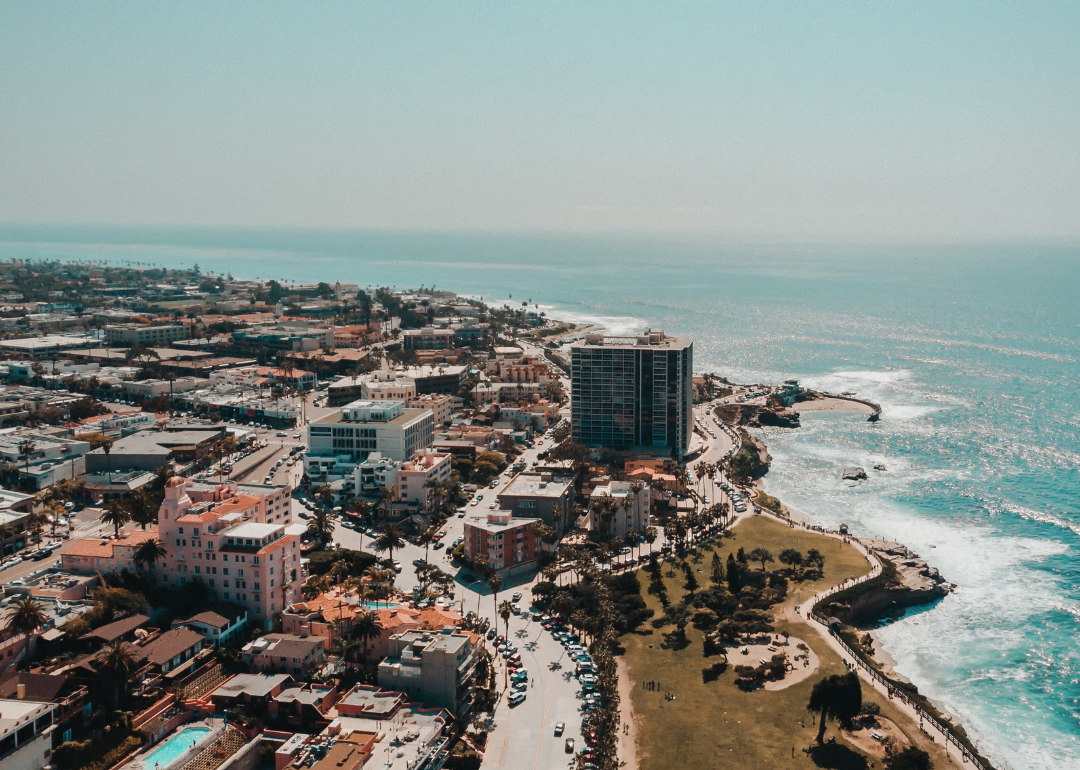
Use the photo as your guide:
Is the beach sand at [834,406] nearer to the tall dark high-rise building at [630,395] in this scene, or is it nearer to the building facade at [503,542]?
the tall dark high-rise building at [630,395]

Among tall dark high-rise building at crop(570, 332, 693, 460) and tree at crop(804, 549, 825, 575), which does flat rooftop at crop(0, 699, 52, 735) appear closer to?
tree at crop(804, 549, 825, 575)

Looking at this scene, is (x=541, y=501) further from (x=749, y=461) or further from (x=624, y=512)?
(x=749, y=461)

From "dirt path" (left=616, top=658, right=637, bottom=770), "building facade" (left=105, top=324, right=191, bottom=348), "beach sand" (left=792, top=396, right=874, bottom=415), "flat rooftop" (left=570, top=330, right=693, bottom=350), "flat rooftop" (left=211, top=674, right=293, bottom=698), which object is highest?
"flat rooftop" (left=570, top=330, right=693, bottom=350)

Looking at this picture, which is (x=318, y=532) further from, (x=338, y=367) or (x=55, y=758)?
(x=338, y=367)

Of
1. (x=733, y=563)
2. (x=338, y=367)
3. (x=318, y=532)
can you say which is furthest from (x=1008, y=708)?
(x=338, y=367)

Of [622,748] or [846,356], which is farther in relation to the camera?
[846,356]

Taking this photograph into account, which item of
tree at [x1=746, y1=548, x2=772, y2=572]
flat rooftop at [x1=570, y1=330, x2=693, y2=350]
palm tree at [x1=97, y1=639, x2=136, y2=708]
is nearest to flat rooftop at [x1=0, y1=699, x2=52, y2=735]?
palm tree at [x1=97, y1=639, x2=136, y2=708]

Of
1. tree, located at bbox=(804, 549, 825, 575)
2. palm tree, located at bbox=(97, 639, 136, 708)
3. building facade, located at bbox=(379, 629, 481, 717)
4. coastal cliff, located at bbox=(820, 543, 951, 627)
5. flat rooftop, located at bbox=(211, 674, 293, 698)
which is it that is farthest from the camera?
tree, located at bbox=(804, 549, 825, 575)
